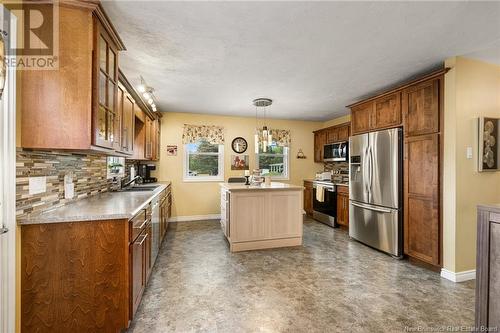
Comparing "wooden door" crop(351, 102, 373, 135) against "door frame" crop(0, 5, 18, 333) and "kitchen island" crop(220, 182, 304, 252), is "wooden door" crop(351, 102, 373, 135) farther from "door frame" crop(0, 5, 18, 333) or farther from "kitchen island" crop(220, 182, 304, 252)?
"door frame" crop(0, 5, 18, 333)

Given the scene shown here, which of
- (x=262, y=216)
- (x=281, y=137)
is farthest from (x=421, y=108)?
(x=281, y=137)

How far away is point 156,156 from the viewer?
4.76m

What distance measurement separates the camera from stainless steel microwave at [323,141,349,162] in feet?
15.9

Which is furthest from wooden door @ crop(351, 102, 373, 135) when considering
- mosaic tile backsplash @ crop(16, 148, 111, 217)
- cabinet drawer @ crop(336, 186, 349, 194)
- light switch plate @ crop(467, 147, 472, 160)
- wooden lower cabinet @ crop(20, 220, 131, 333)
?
mosaic tile backsplash @ crop(16, 148, 111, 217)

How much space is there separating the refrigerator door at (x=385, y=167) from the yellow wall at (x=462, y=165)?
21.3 inches

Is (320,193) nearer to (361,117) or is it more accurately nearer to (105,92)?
(361,117)

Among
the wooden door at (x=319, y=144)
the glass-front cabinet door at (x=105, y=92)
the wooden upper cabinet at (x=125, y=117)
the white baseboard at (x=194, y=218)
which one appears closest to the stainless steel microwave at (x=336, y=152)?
the wooden door at (x=319, y=144)

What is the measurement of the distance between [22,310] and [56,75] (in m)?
1.56

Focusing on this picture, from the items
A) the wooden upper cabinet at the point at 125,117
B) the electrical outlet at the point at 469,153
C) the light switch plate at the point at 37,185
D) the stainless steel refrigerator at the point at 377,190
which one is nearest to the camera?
the light switch plate at the point at 37,185

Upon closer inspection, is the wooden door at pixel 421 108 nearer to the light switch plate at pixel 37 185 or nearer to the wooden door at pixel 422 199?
the wooden door at pixel 422 199

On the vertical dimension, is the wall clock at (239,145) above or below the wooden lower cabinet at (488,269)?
above

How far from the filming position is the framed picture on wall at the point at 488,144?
8.53 feet

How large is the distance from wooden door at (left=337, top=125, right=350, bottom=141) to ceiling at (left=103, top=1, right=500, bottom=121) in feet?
4.55

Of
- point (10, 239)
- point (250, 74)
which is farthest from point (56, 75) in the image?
point (250, 74)
